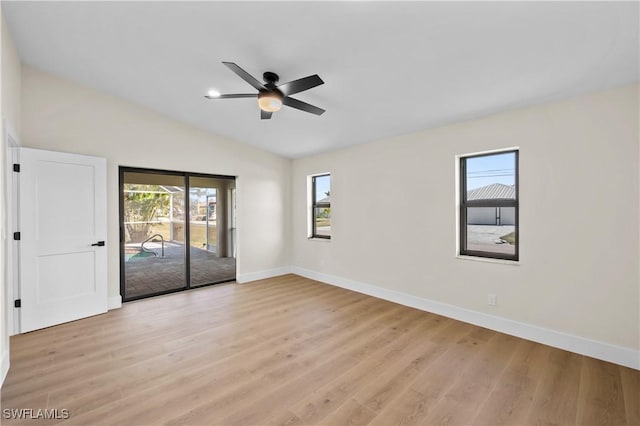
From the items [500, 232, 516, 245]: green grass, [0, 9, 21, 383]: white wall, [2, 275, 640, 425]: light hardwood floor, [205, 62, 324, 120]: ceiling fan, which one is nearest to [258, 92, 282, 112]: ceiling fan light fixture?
[205, 62, 324, 120]: ceiling fan

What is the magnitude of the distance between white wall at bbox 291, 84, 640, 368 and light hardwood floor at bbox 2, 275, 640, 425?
1.38ft

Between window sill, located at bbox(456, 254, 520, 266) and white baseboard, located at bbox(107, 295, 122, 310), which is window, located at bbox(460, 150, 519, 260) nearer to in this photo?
window sill, located at bbox(456, 254, 520, 266)

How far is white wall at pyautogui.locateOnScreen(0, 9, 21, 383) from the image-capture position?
2291 mm

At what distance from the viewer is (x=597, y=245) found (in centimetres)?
265

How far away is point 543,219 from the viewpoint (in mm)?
2938

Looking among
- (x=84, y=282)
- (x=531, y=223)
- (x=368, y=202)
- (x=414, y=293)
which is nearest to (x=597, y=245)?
(x=531, y=223)

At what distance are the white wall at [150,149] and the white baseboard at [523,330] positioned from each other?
2312 millimetres

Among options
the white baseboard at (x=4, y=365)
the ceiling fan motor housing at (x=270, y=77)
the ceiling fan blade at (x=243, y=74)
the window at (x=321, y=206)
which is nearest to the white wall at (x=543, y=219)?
the window at (x=321, y=206)

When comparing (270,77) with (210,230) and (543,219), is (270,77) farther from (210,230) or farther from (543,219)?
(210,230)

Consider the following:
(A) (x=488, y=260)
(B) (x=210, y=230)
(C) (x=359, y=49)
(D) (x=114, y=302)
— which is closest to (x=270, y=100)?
(C) (x=359, y=49)

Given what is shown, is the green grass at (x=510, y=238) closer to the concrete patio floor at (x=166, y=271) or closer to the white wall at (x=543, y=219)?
the white wall at (x=543, y=219)

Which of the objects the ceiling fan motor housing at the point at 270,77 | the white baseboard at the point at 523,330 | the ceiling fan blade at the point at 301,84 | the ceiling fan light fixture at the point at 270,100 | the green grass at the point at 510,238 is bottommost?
the white baseboard at the point at 523,330

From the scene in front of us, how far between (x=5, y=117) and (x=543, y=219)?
5274 mm

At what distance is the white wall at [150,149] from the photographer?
3506 millimetres
